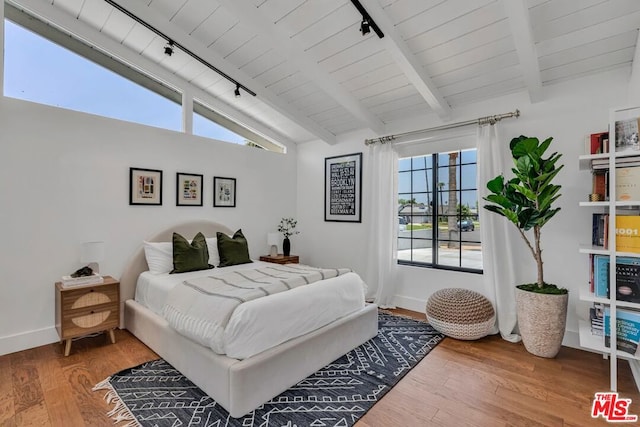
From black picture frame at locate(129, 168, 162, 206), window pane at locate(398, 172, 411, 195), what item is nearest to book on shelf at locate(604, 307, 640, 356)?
Answer: window pane at locate(398, 172, 411, 195)

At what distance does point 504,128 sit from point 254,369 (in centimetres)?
336

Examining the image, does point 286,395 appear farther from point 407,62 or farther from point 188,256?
point 407,62

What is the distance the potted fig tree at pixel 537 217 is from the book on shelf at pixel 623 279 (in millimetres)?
349

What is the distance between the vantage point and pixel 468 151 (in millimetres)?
3650

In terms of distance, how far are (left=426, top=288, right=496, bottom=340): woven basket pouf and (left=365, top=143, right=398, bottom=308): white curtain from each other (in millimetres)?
922

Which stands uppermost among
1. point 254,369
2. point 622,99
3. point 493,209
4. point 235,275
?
point 622,99

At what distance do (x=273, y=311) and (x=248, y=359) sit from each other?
34 cm

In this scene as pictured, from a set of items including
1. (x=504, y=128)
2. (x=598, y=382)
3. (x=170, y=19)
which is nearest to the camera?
(x=598, y=382)

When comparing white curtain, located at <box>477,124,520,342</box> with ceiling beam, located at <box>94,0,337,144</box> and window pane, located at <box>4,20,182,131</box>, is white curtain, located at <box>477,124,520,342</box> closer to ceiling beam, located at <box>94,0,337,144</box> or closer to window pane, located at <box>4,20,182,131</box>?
ceiling beam, located at <box>94,0,337,144</box>

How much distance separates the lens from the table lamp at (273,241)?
15.0ft

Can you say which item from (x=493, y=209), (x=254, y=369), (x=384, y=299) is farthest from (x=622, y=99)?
(x=254, y=369)

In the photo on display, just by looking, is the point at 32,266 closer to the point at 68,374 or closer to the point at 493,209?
the point at 68,374

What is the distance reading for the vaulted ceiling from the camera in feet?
7.88

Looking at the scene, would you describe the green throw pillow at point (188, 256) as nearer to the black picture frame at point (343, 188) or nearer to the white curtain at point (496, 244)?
the black picture frame at point (343, 188)
